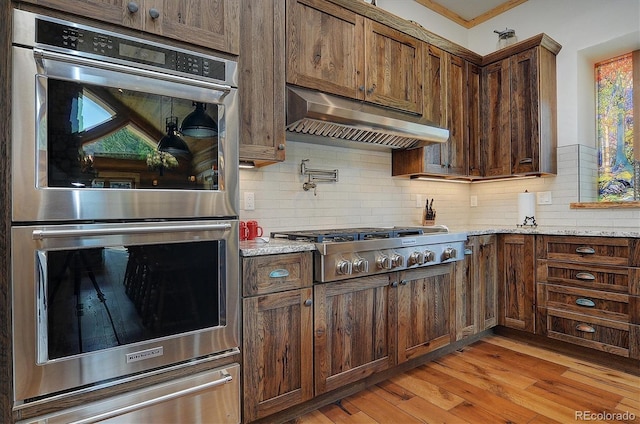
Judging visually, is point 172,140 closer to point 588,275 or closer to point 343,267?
point 343,267

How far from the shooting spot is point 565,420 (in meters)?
1.85

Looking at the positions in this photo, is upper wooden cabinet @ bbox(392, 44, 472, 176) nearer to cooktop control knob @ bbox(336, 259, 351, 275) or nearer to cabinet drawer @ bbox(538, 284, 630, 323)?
cabinet drawer @ bbox(538, 284, 630, 323)

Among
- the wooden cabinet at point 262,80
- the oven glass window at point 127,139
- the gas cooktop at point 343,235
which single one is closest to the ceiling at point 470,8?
the wooden cabinet at point 262,80

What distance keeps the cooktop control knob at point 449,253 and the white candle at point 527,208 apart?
3.94 ft

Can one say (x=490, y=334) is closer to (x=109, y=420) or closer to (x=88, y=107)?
(x=109, y=420)

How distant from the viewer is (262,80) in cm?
193

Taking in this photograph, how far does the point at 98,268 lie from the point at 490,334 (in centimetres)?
305

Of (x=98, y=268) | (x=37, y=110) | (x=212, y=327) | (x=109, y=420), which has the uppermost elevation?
(x=37, y=110)

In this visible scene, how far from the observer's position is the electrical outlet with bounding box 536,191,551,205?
128 inches

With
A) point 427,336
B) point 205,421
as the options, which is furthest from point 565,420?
point 205,421

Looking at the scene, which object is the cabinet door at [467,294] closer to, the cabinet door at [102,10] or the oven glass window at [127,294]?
the oven glass window at [127,294]

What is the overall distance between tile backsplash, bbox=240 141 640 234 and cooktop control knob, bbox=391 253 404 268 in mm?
716

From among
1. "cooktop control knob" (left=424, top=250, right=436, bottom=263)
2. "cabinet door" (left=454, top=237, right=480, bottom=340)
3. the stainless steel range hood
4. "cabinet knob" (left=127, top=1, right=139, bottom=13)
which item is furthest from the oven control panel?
"cabinet door" (left=454, top=237, right=480, bottom=340)

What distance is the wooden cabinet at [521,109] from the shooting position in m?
3.05
